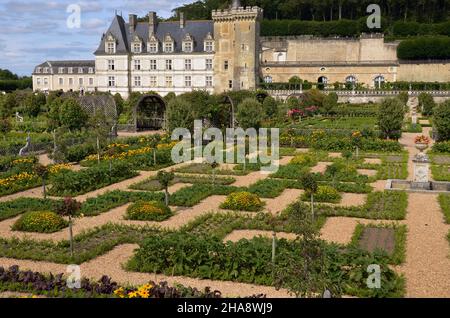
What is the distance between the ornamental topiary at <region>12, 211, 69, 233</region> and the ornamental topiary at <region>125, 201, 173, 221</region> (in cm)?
185

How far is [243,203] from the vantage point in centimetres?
1573

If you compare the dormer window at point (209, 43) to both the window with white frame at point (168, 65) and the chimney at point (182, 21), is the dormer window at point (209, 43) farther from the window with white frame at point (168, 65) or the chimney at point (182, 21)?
the window with white frame at point (168, 65)

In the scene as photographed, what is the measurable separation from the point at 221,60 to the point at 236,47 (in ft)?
7.02

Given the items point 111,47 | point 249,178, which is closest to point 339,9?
point 111,47

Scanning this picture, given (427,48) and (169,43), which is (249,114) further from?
(427,48)

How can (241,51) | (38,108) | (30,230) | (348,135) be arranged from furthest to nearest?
(241,51) → (38,108) → (348,135) → (30,230)

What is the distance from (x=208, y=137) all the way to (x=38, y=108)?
2169cm

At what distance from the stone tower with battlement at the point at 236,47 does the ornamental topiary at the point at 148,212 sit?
43.2 meters

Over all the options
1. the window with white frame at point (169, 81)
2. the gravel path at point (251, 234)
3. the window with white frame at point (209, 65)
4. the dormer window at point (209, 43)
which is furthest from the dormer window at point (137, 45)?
the gravel path at point (251, 234)

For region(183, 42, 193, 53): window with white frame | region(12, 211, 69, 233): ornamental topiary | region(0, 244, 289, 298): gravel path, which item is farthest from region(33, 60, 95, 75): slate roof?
region(0, 244, 289, 298): gravel path

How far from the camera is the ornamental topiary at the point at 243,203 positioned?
15711mm

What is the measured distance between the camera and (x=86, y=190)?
18.2 m
